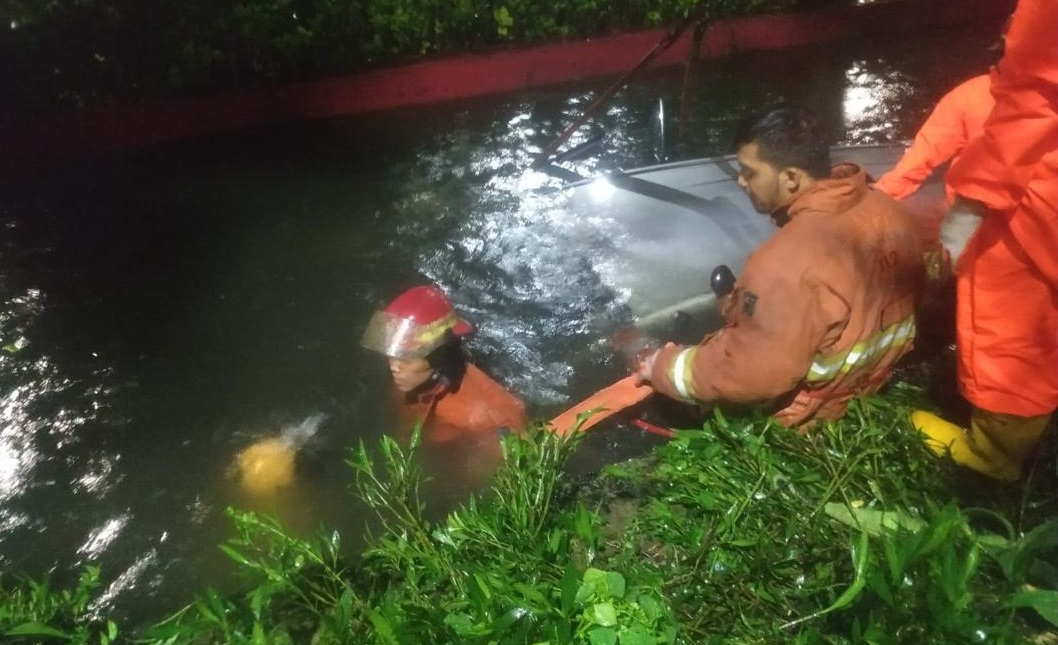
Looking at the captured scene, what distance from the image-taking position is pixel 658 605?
2141 millimetres

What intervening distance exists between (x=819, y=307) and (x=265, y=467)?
9.92 feet

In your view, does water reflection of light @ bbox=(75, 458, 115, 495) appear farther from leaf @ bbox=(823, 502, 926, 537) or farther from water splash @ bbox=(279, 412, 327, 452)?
leaf @ bbox=(823, 502, 926, 537)

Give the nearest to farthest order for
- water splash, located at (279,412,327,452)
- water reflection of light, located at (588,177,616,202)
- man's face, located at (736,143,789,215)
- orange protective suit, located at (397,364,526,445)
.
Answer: man's face, located at (736,143,789,215)
orange protective suit, located at (397,364,526,445)
water splash, located at (279,412,327,452)
water reflection of light, located at (588,177,616,202)

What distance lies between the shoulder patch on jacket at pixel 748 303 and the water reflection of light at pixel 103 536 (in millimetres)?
3417

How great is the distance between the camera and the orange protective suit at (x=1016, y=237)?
2.00m

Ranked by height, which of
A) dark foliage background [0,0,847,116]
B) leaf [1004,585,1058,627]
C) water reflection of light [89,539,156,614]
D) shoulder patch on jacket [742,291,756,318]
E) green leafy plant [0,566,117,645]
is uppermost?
dark foliage background [0,0,847,116]

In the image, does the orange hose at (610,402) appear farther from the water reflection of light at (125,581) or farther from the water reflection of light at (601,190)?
the water reflection of light at (601,190)

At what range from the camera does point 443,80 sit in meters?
7.75

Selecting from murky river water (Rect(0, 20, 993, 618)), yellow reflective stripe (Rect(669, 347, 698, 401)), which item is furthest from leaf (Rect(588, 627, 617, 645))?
murky river water (Rect(0, 20, 993, 618))

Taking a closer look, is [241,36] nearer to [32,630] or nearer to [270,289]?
[270,289]

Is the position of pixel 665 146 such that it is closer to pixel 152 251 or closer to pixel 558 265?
pixel 558 265

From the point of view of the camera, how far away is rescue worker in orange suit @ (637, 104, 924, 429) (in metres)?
2.57

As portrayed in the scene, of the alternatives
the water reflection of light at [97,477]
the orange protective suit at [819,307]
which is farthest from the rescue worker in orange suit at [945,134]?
the water reflection of light at [97,477]

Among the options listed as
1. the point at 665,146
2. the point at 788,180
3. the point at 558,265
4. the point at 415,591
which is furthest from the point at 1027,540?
the point at 665,146
